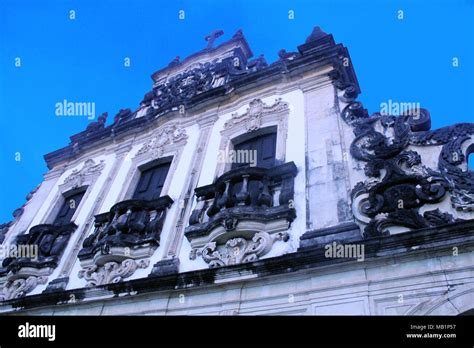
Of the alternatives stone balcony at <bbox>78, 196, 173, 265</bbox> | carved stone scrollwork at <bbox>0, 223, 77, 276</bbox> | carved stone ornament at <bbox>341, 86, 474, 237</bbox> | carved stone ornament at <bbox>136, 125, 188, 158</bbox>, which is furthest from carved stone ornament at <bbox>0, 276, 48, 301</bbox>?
carved stone ornament at <bbox>341, 86, 474, 237</bbox>

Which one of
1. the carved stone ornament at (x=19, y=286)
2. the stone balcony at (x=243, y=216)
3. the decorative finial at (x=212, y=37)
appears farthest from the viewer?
the decorative finial at (x=212, y=37)

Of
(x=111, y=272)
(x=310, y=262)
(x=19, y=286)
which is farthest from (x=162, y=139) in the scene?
(x=310, y=262)

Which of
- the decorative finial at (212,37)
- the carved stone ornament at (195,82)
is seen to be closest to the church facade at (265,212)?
the carved stone ornament at (195,82)

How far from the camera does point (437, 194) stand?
6.09 meters

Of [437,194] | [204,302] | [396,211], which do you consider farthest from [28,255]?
[437,194]

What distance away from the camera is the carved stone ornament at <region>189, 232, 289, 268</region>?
7.04 meters

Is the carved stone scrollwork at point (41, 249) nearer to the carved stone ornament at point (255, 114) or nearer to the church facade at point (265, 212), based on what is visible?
the church facade at point (265, 212)

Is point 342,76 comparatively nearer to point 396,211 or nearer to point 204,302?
point 396,211

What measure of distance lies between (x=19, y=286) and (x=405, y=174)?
373 inches

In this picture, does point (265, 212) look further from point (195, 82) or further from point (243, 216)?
point (195, 82)

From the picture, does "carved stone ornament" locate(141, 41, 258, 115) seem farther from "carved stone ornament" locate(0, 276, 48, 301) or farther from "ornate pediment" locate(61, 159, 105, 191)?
"carved stone ornament" locate(0, 276, 48, 301)

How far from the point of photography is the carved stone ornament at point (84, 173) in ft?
41.1

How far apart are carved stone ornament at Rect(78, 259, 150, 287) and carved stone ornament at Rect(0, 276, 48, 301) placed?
152 cm

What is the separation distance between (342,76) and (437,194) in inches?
185
